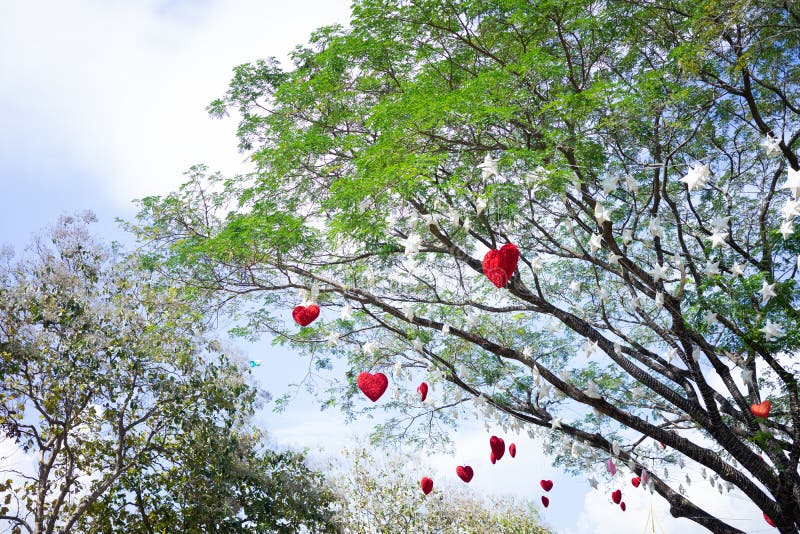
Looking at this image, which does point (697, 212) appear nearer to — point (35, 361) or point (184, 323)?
point (184, 323)

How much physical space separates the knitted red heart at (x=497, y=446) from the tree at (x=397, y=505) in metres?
3.75

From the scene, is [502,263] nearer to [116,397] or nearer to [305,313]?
[305,313]

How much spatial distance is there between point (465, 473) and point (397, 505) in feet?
10.4

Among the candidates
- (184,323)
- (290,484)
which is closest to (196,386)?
(184,323)

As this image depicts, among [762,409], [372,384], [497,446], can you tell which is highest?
[372,384]

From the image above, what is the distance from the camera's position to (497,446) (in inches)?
270

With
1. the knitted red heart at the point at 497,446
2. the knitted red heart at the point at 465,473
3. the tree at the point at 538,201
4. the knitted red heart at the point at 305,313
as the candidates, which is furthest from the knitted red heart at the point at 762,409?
the knitted red heart at the point at 305,313

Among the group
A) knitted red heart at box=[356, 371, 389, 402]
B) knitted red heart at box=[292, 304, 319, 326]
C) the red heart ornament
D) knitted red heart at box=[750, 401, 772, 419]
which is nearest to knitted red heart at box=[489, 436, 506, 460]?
the red heart ornament

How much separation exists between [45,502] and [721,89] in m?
8.18

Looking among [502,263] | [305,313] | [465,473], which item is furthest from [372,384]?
[465,473]

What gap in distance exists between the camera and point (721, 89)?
20.5ft

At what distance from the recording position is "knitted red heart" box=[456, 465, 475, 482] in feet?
25.3

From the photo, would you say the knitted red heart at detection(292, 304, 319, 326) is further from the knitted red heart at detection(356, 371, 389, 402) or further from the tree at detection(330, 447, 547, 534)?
the tree at detection(330, 447, 547, 534)

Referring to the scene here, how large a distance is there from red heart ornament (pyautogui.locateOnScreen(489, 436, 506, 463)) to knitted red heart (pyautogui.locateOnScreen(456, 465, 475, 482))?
1023 mm
